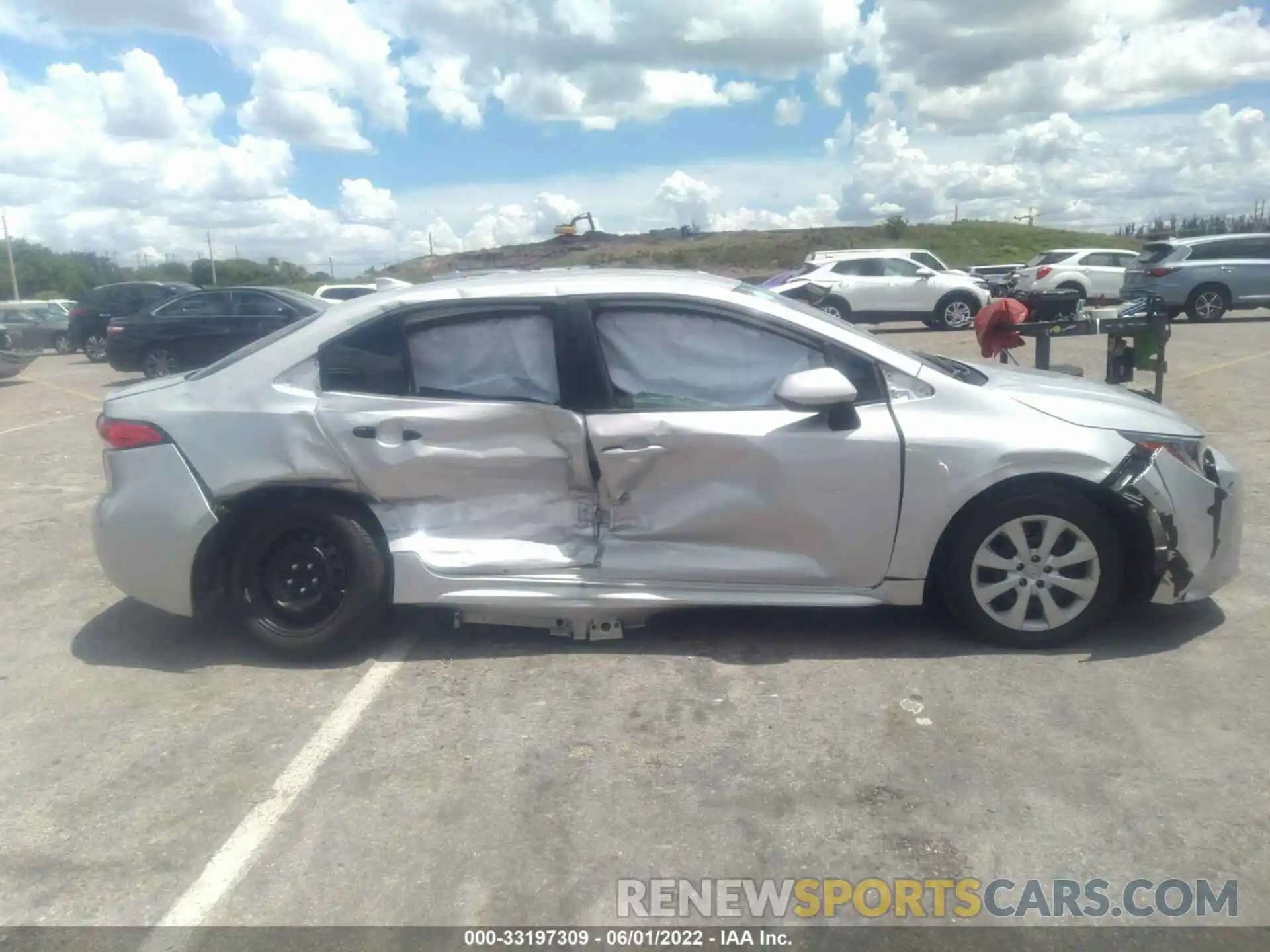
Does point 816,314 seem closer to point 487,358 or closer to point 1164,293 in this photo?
point 487,358

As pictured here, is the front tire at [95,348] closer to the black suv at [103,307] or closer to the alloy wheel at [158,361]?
the black suv at [103,307]

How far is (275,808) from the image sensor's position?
3.54 m

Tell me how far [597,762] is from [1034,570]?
6.68ft

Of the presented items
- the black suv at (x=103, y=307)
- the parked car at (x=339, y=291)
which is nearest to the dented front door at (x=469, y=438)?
the parked car at (x=339, y=291)

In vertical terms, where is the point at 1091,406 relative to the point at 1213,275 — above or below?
above

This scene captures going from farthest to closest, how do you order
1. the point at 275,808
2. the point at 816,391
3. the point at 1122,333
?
the point at 1122,333 < the point at 816,391 < the point at 275,808

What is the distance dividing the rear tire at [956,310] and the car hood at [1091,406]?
1732 centimetres

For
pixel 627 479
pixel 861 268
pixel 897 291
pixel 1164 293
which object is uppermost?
pixel 861 268

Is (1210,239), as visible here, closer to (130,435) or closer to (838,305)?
(838,305)

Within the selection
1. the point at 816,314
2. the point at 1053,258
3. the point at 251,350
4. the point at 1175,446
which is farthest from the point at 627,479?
the point at 1053,258

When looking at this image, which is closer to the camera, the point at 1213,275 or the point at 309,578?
the point at 309,578

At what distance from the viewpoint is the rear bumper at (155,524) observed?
460cm

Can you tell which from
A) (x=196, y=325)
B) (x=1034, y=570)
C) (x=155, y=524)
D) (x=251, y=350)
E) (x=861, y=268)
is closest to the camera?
(x=1034, y=570)

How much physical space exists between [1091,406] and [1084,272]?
71.1 ft
